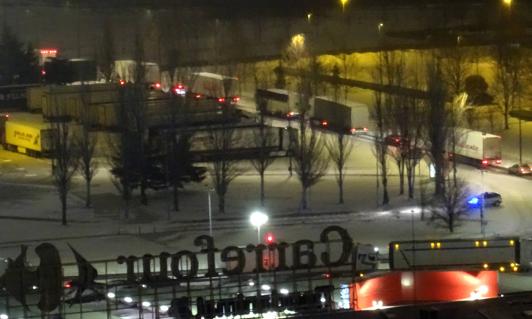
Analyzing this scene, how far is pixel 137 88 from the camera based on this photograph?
31.8 metres

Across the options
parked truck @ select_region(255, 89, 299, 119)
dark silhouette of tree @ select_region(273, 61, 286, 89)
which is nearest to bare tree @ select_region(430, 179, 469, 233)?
parked truck @ select_region(255, 89, 299, 119)

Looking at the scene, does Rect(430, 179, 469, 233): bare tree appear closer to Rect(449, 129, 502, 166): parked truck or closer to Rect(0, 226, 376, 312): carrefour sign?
Rect(449, 129, 502, 166): parked truck

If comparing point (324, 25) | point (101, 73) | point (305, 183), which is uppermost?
point (324, 25)

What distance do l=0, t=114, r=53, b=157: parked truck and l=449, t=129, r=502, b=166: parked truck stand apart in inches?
445

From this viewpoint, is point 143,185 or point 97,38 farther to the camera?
point 97,38

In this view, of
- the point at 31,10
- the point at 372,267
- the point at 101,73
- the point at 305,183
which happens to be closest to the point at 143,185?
the point at 305,183

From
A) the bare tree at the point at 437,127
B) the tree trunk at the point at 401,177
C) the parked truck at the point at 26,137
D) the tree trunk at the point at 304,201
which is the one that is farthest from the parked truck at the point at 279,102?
the tree trunk at the point at 304,201

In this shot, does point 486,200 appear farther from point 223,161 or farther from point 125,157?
point 125,157

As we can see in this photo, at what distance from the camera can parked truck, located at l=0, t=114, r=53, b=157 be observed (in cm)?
3300

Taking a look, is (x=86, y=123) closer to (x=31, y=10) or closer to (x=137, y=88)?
(x=137, y=88)

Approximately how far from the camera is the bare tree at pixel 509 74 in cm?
3694

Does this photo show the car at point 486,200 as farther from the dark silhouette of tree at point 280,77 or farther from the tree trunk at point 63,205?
the dark silhouette of tree at point 280,77

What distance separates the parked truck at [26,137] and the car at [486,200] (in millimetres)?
12429

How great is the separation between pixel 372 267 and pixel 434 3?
37.0 meters
